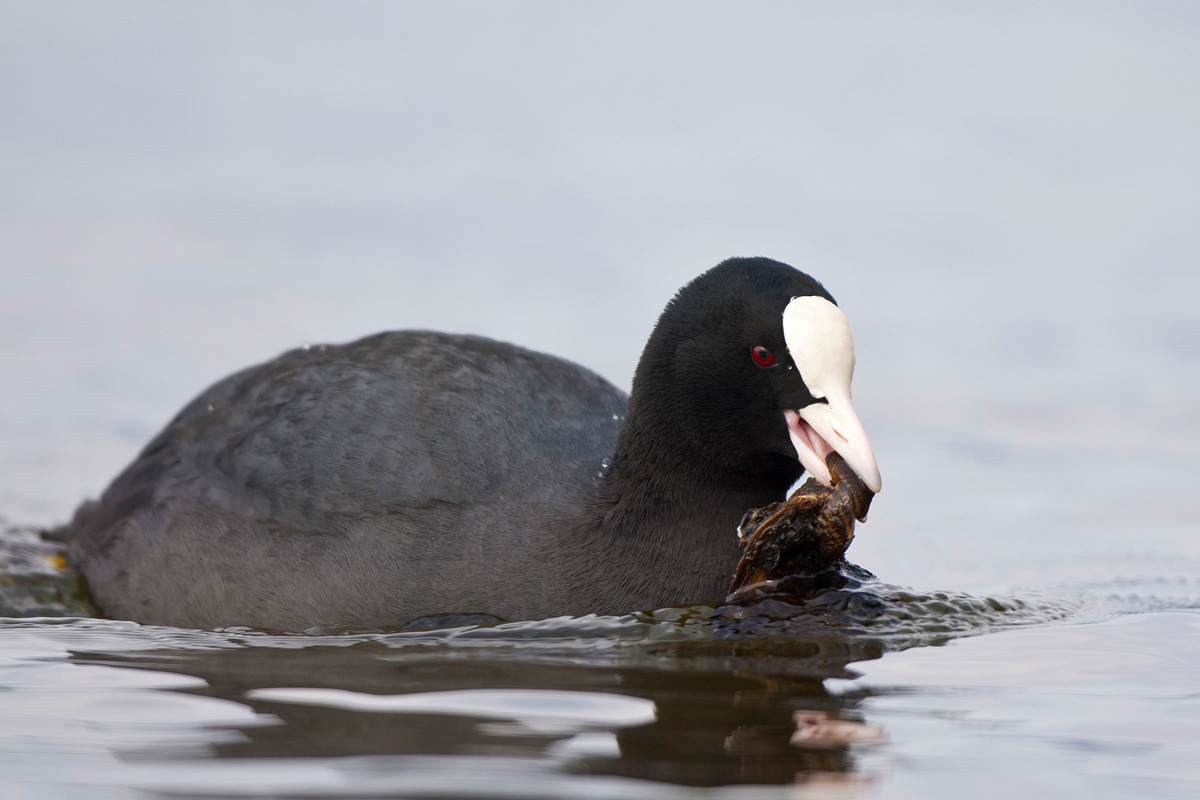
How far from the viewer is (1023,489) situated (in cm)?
Answer: 665

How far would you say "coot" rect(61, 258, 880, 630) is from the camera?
3.90 metres

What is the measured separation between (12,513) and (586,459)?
2.92 metres

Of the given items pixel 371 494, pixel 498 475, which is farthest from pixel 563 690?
pixel 371 494

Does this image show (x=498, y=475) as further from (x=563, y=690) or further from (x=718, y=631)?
(x=563, y=690)

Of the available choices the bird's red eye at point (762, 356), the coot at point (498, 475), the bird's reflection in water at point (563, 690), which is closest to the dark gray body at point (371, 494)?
the coot at point (498, 475)

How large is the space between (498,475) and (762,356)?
804mm

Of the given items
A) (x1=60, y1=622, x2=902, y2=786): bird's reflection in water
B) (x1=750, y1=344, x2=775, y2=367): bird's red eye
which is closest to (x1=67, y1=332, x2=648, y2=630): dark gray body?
(x1=60, y1=622, x2=902, y2=786): bird's reflection in water

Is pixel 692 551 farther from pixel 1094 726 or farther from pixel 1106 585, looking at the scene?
pixel 1106 585

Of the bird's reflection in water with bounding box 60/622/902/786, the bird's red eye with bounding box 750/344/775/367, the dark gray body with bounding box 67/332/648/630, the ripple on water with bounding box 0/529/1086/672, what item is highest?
the bird's red eye with bounding box 750/344/775/367

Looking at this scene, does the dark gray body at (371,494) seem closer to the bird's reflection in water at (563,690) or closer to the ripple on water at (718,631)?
the ripple on water at (718,631)

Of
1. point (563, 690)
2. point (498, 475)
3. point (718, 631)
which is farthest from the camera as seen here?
point (498, 475)

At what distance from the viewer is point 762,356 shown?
12.6 ft

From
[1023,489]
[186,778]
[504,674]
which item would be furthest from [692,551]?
[1023,489]

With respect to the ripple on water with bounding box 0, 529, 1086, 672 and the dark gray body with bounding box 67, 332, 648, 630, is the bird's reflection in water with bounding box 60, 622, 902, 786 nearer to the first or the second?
the ripple on water with bounding box 0, 529, 1086, 672
